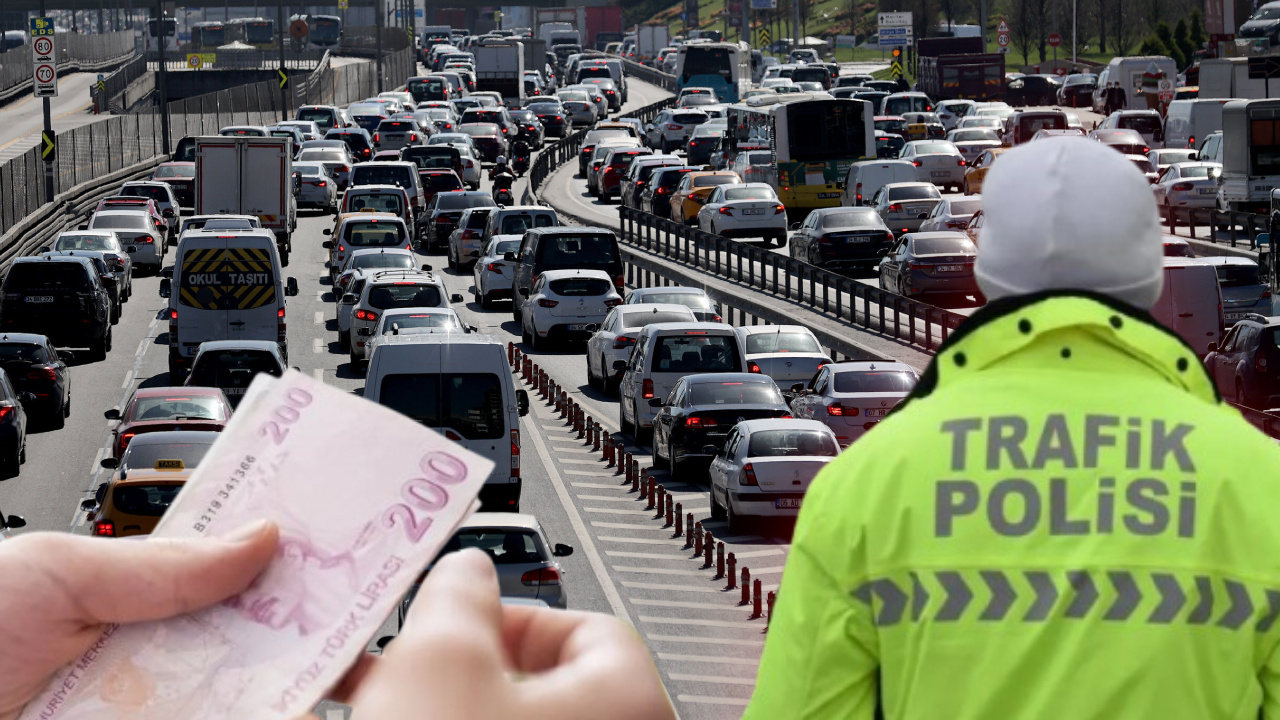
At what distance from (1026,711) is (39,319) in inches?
1524

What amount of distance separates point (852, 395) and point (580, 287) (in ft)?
45.4

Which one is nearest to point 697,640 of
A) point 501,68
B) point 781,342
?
point 781,342

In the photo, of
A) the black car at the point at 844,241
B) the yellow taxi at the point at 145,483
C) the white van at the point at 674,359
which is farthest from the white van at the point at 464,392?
the black car at the point at 844,241

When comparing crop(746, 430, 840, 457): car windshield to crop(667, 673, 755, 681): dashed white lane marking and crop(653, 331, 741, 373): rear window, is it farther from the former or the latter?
crop(667, 673, 755, 681): dashed white lane marking

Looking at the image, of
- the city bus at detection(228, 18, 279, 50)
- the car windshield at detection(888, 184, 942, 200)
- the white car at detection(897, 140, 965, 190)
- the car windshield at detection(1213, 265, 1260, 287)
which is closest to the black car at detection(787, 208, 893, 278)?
the car windshield at detection(888, 184, 942, 200)

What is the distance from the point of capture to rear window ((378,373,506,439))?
24969mm

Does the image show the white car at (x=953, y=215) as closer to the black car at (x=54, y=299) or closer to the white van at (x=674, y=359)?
the white van at (x=674, y=359)

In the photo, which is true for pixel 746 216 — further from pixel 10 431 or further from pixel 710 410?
pixel 10 431

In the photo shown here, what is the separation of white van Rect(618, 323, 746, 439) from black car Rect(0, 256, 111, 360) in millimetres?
12027

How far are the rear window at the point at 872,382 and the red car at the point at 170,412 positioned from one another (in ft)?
26.3

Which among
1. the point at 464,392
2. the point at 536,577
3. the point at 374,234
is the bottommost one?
the point at 536,577

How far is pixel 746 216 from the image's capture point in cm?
5434

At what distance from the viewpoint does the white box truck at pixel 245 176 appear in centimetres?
5359

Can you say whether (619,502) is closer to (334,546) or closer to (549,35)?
(334,546)
